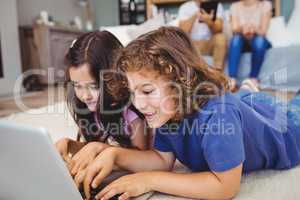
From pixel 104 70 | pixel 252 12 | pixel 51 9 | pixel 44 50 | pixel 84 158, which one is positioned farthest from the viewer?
pixel 51 9

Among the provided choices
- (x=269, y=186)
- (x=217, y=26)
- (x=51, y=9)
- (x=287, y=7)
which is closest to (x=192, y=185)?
(x=269, y=186)

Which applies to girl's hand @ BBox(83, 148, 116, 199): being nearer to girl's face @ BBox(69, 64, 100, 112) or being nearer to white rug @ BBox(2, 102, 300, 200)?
white rug @ BBox(2, 102, 300, 200)

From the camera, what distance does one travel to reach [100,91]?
0.91m

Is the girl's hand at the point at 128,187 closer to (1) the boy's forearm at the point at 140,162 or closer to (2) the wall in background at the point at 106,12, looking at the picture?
(1) the boy's forearm at the point at 140,162

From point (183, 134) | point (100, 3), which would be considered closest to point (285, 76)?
point (183, 134)

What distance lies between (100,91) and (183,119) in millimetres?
290

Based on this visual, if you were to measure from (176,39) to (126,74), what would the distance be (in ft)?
0.42

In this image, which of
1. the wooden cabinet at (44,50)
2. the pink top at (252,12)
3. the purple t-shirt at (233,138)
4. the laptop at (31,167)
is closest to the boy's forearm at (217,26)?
the pink top at (252,12)

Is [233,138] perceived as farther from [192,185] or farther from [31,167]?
[31,167]

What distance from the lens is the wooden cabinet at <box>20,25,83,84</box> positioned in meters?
3.68

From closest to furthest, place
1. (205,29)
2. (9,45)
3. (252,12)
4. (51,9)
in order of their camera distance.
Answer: (252,12)
(205,29)
(9,45)
(51,9)

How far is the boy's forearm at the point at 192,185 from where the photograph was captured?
65cm

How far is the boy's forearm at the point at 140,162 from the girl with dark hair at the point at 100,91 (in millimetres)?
62

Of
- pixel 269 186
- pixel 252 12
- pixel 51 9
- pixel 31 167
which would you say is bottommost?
pixel 269 186
